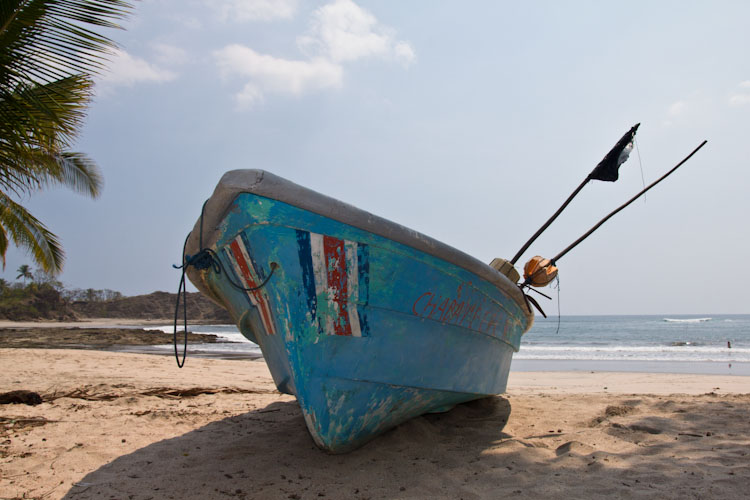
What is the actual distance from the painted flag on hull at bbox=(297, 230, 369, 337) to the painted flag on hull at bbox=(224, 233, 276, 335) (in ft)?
1.14

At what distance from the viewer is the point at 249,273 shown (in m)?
3.14

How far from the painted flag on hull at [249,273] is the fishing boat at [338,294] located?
0.01 meters

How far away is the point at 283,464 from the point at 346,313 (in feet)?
3.96

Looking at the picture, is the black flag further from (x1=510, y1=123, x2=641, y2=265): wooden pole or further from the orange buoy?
the orange buoy

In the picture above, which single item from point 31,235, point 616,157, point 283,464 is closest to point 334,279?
point 283,464

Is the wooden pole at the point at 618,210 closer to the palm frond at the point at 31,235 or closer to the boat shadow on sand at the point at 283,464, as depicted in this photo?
the boat shadow on sand at the point at 283,464

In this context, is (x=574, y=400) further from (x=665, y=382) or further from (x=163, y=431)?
(x=665, y=382)

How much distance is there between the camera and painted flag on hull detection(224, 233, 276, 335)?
3.04 meters

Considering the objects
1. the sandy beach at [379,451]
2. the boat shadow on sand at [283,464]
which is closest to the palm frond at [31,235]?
the sandy beach at [379,451]

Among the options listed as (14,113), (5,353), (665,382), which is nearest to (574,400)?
(665,382)

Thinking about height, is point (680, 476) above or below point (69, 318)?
above

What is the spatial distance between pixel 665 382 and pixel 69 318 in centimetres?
5753

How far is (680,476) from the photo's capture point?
2.85 meters

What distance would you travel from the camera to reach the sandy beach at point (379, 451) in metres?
2.78
